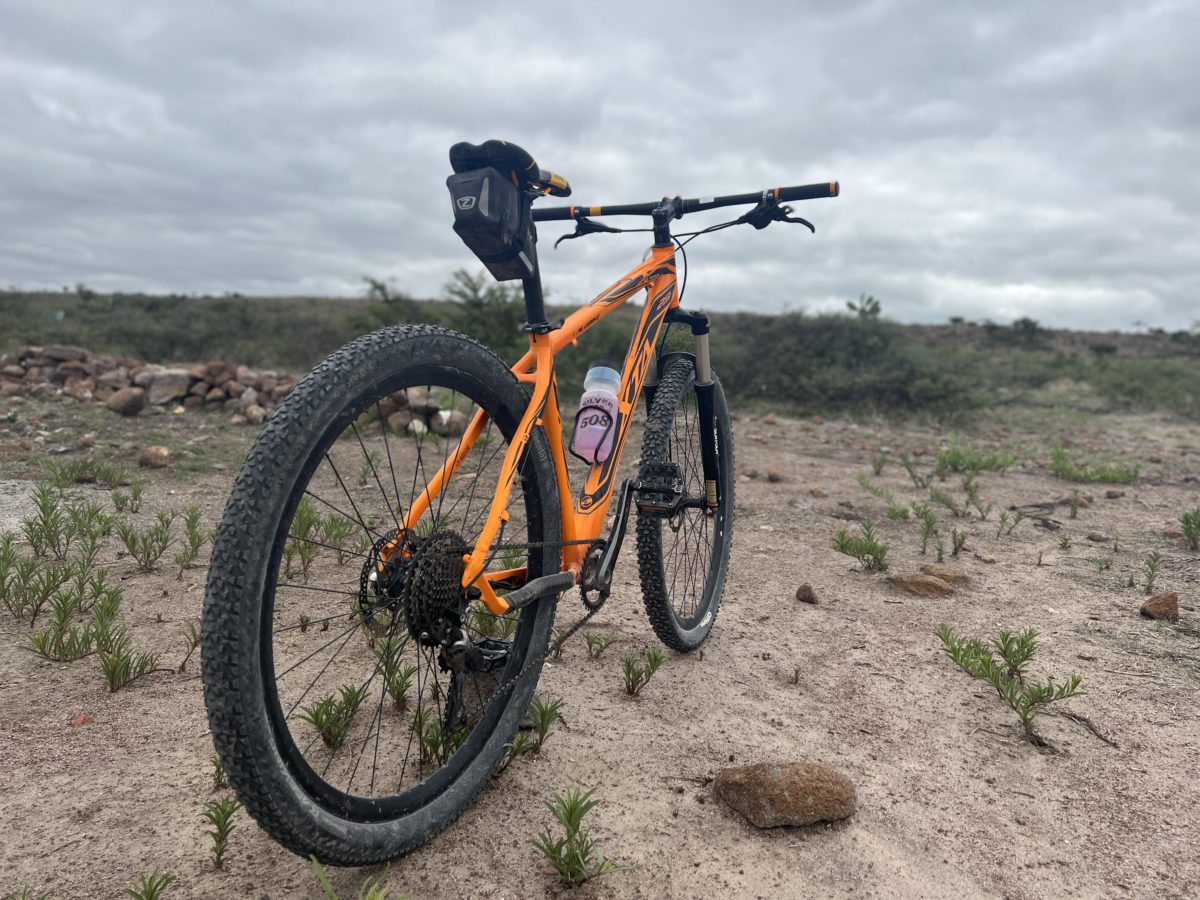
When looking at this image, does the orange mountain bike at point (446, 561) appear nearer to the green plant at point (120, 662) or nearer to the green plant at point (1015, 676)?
the green plant at point (120, 662)

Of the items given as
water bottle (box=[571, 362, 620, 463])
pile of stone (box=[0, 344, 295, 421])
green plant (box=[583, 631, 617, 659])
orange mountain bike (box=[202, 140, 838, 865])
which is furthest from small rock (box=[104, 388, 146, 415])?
water bottle (box=[571, 362, 620, 463])

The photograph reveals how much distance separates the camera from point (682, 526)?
348 cm

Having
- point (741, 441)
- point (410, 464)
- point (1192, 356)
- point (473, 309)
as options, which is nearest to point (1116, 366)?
point (1192, 356)

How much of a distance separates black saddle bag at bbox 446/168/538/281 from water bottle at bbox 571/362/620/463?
0.58m

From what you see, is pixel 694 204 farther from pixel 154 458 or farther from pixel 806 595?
pixel 154 458

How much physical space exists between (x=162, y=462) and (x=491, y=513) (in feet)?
16.7

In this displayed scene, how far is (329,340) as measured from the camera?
19.1 metres

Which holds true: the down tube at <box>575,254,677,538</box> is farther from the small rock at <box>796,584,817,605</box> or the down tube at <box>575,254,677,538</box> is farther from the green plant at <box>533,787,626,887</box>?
the small rock at <box>796,584,817,605</box>

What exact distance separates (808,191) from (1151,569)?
2840mm

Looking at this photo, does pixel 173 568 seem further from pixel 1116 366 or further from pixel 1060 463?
pixel 1116 366

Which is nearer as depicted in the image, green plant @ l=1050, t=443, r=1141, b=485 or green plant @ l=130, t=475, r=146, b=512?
green plant @ l=130, t=475, r=146, b=512

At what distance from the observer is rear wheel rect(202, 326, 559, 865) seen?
1.37m

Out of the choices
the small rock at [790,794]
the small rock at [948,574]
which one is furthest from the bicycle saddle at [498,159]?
the small rock at [948,574]

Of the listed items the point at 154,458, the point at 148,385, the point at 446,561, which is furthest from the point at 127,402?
the point at 446,561
